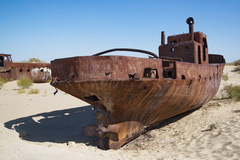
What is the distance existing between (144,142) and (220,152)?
1734 millimetres

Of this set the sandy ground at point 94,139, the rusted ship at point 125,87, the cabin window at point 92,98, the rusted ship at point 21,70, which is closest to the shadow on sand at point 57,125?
the sandy ground at point 94,139

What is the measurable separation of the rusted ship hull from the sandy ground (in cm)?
51

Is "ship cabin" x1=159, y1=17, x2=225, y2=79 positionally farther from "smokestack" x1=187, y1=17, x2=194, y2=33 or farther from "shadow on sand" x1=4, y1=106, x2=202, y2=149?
"shadow on sand" x1=4, y1=106, x2=202, y2=149

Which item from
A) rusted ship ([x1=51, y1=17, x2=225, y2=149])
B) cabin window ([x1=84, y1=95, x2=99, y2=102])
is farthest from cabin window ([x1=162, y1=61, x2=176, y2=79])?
cabin window ([x1=84, y1=95, x2=99, y2=102])

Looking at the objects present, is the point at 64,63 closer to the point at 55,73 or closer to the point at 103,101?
the point at 55,73

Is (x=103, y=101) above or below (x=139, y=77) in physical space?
below

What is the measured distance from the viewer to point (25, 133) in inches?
198

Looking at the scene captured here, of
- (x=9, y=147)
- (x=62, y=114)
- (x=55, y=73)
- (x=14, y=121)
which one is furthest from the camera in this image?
(x=62, y=114)

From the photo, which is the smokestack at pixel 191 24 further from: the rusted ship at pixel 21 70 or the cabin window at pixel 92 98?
the rusted ship at pixel 21 70

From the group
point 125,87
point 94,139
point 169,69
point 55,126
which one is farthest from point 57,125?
point 169,69

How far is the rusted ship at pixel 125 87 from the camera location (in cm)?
378

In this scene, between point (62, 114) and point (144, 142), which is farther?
point (62, 114)

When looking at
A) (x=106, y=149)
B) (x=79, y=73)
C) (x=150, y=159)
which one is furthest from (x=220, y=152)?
(x=79, y=73)

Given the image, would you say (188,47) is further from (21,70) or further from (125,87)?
(21,70)
